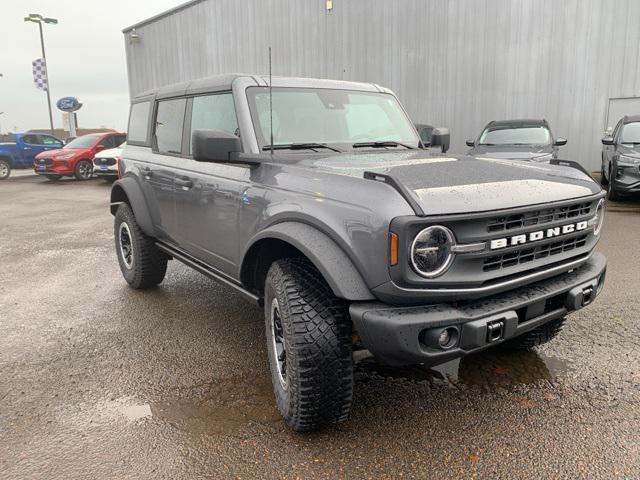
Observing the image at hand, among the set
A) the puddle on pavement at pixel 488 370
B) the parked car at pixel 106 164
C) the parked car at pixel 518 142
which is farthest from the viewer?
the parked car at pixel 106 164

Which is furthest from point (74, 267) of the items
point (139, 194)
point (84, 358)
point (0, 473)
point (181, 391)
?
point (0, 473)

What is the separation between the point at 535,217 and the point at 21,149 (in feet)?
70.7

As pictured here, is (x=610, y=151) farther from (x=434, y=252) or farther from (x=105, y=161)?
(x=105, y=161)

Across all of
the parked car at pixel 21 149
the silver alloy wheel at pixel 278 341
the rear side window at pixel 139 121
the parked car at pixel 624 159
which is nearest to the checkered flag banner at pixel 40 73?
the parked car at pixel 21 149

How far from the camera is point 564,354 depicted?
355 cm

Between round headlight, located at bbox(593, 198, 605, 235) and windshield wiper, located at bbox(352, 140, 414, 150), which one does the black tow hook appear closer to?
round headlight, located at bbox(593, 198, 605, 235)

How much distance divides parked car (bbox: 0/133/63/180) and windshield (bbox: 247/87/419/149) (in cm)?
1917

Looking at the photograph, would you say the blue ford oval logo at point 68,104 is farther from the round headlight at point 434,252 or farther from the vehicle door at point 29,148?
the round headlight at point 434,252

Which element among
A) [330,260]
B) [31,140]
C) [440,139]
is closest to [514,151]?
[440,139]

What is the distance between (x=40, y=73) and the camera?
26953 mm

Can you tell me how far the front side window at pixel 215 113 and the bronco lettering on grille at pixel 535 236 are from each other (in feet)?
6.09

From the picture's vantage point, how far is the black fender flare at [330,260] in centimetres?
226

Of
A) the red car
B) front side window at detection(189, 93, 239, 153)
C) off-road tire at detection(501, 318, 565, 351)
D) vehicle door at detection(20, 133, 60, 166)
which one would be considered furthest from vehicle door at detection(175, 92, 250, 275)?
vehicle door at detection(20, 133, 60, 166)

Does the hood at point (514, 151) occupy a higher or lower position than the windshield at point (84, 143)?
lower
